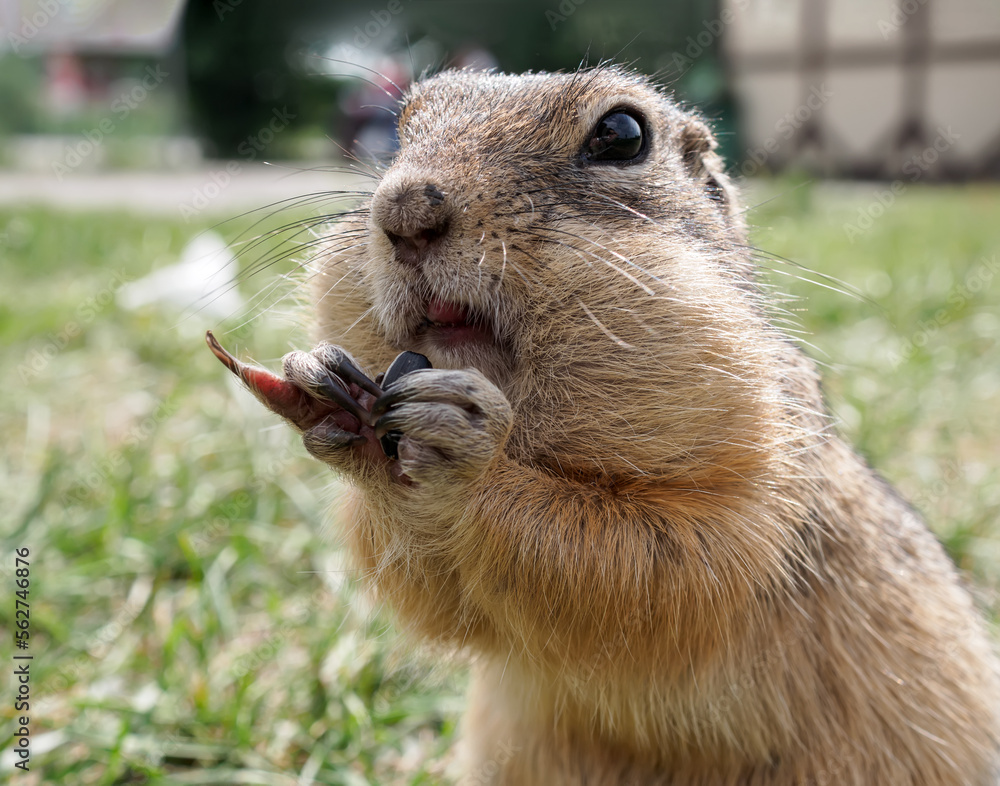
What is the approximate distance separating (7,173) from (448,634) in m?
18.0

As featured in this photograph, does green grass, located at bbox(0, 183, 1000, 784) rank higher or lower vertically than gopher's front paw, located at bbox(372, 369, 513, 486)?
lower

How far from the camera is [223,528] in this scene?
392 centimetres

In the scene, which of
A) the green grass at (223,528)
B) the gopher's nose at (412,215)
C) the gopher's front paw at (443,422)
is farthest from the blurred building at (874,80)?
the gopher's front paw at (443,422)

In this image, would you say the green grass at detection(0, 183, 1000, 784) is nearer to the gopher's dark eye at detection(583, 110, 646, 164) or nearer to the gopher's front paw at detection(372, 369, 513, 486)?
the gopher's dark eye at detection(583, 110, 646, 164)

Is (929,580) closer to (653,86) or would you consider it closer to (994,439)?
(653,86)

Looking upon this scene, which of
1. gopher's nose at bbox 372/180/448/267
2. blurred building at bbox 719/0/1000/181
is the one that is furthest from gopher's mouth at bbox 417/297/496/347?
blurred building at bbox 719/0/1000/181

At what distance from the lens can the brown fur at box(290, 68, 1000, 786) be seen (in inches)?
75.5

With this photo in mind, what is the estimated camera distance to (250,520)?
4.02 metres

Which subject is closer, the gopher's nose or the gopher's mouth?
the gopher's nose

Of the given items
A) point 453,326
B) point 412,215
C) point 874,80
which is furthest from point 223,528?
point 874,80

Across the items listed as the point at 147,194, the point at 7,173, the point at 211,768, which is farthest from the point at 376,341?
the point at 7,173

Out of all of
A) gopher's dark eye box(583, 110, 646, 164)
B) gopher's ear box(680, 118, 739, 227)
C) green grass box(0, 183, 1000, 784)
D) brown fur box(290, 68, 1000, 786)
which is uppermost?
gopher's dark eye box(583, 110, 646, 164)

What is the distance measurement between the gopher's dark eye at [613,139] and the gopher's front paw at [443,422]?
2.45 ft

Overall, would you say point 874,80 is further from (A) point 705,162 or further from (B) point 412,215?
(B) point 412,215
